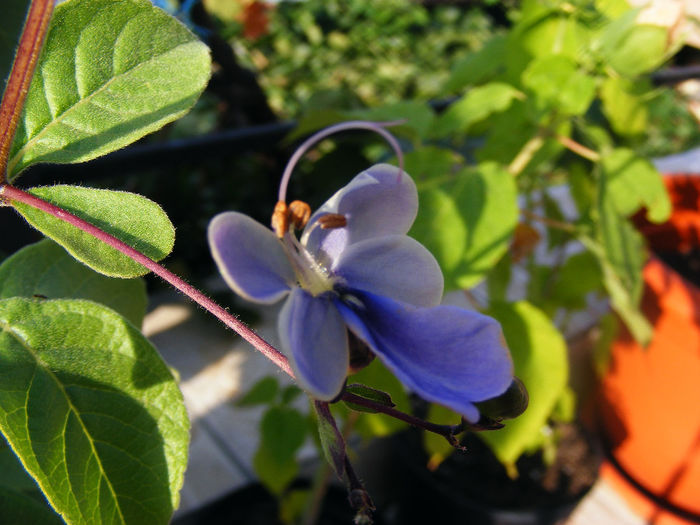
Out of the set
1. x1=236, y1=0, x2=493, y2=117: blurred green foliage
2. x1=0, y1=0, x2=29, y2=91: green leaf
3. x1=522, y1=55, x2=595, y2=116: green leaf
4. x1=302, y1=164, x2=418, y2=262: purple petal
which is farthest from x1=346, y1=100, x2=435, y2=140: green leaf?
x1=236, y1=0, x2=493, y2=117: blurred green foliage

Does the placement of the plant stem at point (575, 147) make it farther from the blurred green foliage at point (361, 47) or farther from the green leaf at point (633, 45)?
the blurred green foliage at point (361, 47)

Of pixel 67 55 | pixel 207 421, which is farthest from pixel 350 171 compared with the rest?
pixel 67 55

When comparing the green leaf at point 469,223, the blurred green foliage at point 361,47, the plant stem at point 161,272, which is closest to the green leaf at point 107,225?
the plant stem at point 161,272

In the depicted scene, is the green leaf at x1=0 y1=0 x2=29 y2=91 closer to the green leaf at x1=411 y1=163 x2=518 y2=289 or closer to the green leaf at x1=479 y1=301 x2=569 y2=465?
the green leaf at x1=411 y1=163 x2=518 y2=289

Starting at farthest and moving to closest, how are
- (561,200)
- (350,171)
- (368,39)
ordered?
(368,39)
(561,200)
(350,171)

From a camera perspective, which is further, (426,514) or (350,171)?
(350,171)

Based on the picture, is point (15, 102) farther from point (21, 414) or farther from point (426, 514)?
point (426, 514)
